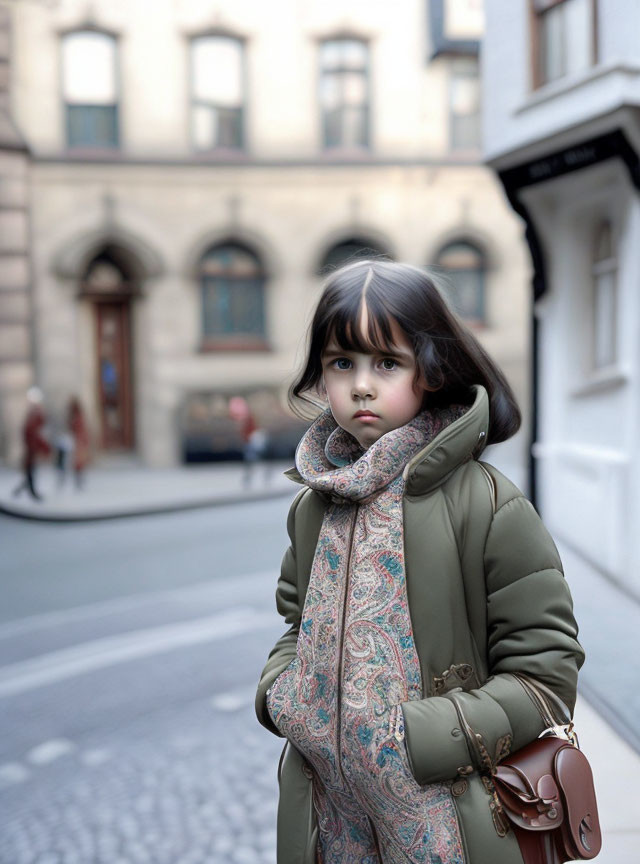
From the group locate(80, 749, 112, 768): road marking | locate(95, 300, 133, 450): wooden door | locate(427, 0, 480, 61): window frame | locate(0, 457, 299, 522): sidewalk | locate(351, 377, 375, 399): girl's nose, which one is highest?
locate(427, 0, 480, 61): window frame

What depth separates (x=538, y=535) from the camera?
69.4 inches

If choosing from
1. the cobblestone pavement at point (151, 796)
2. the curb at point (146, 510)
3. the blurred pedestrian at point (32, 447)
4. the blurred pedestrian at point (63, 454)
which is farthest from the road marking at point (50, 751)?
the blurred pedestrian at point (63, 454)

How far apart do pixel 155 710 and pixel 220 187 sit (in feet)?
50.9

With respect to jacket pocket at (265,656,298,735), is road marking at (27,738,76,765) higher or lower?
lower

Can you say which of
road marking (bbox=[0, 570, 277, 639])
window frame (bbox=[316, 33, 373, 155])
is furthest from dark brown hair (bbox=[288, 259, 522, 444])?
window frame (bbox=[316, 33, 373, 155])

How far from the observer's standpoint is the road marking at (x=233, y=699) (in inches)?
216

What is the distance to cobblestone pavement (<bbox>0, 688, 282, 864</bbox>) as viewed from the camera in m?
3.84

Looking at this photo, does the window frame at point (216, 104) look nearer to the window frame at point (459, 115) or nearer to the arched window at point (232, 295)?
the arched window at point (232, 295)

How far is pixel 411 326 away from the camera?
181 centimetres

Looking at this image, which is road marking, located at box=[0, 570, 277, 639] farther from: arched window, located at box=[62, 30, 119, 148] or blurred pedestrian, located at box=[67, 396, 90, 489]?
arched window, located at box=[62, 30, 119, 148]

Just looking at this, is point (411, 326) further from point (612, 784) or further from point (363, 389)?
point (612, 784)

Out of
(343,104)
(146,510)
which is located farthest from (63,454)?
(343,104)

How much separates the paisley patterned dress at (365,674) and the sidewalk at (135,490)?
38.3ft

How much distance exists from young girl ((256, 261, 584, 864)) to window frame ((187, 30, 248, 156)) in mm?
18677
